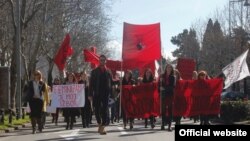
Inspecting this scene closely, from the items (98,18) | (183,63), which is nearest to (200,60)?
(98,18)

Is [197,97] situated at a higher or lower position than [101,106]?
higher

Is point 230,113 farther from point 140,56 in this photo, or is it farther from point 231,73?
point 140,56

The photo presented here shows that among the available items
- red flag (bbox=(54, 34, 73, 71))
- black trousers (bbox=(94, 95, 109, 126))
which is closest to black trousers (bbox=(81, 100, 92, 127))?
red flag (bbox=(54, 34, 73, 71))

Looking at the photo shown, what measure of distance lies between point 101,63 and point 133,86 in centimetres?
420

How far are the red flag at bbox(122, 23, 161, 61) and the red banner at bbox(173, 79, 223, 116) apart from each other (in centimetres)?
137

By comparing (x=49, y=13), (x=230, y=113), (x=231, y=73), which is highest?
(x=49, y=13)

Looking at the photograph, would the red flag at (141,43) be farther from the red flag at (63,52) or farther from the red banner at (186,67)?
→ the red banner at (186,67)

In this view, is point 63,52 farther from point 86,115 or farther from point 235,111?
point 235,111

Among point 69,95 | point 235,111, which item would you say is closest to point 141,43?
point 69,95

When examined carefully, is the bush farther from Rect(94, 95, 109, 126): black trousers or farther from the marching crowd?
Rect(94, 95, 109, 126): black trousers

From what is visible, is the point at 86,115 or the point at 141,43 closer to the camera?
the point at 141,43

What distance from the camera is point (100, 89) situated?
1493 centimetres

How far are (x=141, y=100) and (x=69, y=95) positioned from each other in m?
2.73

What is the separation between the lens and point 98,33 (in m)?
57.2
